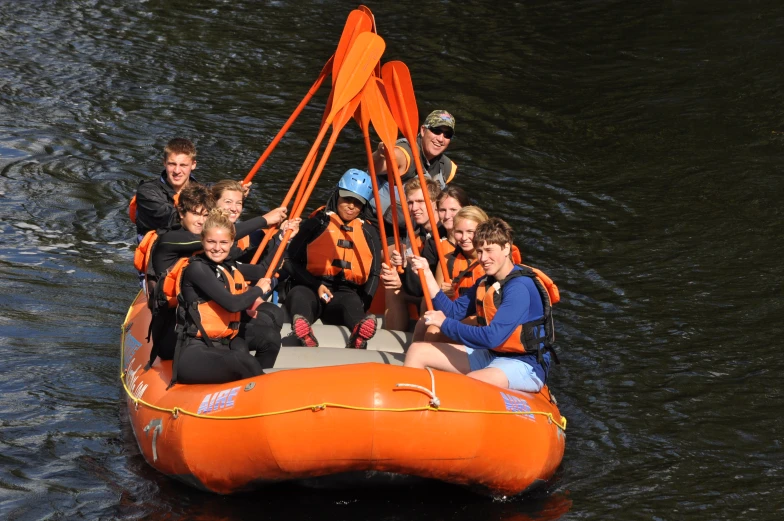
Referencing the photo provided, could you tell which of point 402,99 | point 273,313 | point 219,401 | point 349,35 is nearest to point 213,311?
point 219,401

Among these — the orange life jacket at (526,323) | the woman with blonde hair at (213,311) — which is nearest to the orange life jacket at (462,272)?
the orange life jacket at (526,323)

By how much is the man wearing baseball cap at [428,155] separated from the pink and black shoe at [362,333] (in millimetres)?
1111

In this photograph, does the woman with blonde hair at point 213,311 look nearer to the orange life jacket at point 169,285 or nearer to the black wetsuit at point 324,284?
the orange life jacket at point 169,285

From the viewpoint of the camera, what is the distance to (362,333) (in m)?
5.76

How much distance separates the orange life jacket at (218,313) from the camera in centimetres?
500

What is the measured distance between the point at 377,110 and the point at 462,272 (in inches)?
43.8

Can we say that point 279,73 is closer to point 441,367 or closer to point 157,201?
point 157,201

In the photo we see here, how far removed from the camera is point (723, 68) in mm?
12320

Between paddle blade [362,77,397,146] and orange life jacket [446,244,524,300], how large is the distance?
766mm

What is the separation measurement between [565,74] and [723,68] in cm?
177

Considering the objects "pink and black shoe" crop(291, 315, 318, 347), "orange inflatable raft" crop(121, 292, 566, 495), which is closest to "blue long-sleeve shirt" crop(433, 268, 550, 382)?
"orange inflatable raft" crop(121, 292, 566, 495)

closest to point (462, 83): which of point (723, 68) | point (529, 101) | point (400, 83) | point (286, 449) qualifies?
point (529, 101)

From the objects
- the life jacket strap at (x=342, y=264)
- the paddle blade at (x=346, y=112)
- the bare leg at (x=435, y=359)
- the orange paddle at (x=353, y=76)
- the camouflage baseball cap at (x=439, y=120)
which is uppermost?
the orange paddle at (x=353, y=76)

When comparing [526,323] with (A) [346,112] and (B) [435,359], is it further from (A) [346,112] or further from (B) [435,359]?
(A) [346,112]
